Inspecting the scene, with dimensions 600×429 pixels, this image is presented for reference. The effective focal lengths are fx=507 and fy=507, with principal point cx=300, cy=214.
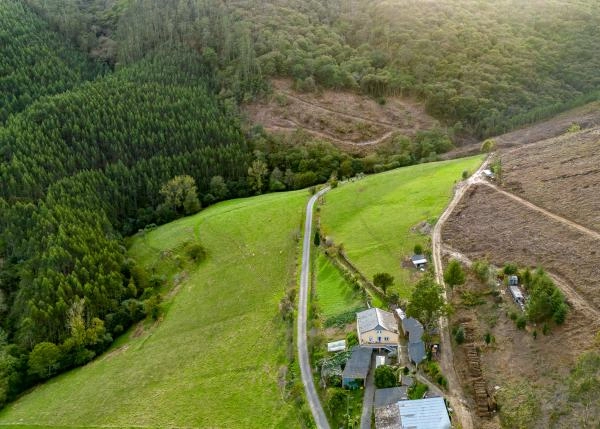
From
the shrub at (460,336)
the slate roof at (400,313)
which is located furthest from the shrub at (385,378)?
the slate roof at (400,313)

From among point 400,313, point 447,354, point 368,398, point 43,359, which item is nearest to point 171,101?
point 43,359

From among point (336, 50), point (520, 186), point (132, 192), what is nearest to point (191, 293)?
point (132, 192)

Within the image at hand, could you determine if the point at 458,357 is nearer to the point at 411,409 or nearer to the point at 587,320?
the point at 411,409

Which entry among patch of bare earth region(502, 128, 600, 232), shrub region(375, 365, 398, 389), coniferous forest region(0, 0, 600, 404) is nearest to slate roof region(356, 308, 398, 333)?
shrub region(375, 365, 398, 389)

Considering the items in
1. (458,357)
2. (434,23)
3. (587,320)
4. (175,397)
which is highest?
(434,23)

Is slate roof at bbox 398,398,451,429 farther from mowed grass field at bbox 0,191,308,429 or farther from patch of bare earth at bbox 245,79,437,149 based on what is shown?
patch of bare earth at bbox 245,79,437,149
